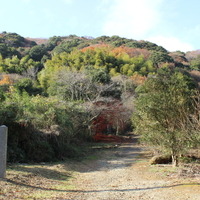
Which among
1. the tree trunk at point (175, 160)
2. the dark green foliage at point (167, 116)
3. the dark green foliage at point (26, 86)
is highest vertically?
the dark green foliage at point (26, 86)

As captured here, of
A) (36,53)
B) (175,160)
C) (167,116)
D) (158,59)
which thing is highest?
(36,53)

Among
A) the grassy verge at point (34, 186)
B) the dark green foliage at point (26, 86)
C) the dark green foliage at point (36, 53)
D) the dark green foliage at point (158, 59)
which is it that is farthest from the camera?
the dark green foliage at point (36, 53)

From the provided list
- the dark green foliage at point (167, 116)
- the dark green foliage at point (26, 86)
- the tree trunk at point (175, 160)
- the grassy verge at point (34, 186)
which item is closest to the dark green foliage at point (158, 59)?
the dark green foliage at point (26, 86)

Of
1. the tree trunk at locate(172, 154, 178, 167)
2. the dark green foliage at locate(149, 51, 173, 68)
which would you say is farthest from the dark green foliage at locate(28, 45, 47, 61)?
the tree trunk at locate(172, 154, 178, 167)

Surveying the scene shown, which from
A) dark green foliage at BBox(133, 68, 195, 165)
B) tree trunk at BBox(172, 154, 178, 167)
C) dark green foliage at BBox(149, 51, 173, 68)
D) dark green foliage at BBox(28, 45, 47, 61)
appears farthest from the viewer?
dark green foliage at BBox(28, 45, 47, 61)

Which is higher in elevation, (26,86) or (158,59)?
(158,59)

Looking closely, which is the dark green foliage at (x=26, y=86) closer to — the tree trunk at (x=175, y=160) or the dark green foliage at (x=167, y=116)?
the dark green foliage at (x=167, y=116)

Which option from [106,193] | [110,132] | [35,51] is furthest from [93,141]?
[35,51]

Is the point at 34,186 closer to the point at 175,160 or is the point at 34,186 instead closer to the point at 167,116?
the point at 167,116

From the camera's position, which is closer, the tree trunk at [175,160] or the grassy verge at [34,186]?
the grassy verge at [34,186]

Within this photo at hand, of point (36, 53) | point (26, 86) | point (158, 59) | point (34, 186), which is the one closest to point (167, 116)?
point (34, 186)

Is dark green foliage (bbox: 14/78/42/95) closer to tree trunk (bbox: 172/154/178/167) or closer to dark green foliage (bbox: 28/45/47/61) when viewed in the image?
tree trunk (bbox: 172/154/178/167)

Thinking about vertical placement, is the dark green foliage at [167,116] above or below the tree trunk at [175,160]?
above

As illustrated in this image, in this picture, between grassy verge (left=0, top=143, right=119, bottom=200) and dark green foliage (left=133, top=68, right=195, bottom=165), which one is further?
dark green foliage (left=133, top=68, right=195, bottom=165)
